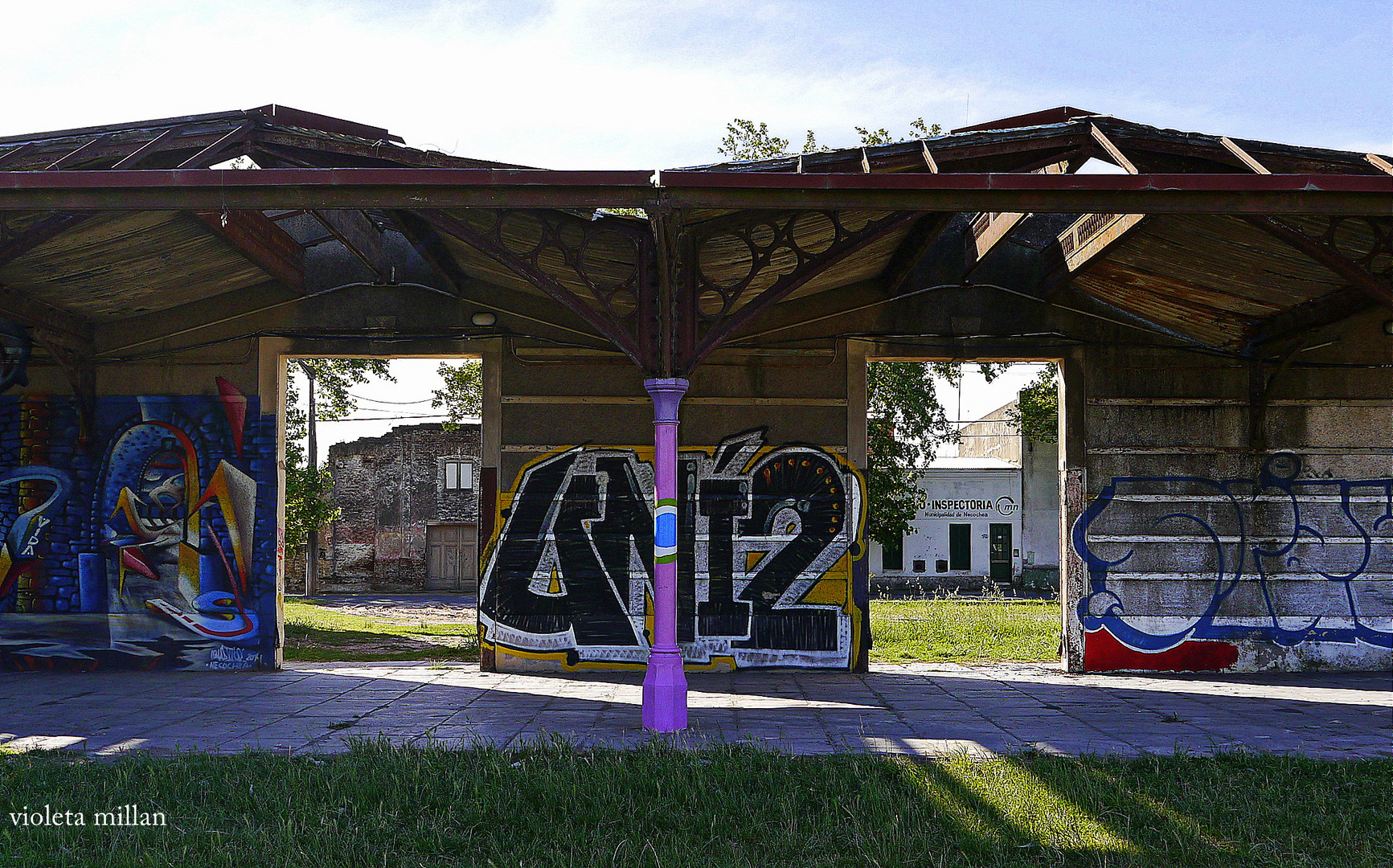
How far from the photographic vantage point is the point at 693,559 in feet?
33.1

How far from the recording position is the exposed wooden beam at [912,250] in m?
8.46

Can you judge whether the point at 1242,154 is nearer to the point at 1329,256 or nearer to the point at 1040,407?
the point at 1329,256

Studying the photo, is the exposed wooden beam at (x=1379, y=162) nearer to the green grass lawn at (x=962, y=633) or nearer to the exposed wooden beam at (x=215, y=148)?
the green grass lawn at (x=962, y=633)

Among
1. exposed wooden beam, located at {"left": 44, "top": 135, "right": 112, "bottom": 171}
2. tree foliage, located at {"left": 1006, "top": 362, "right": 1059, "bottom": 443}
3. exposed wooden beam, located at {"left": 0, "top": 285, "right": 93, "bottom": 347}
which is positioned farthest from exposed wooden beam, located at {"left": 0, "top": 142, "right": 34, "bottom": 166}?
tree foliage, located at {"left": 1006, "top": 362, "right": 1059, "bottom": 443}

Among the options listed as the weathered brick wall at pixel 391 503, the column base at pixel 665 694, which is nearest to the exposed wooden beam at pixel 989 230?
the column base at pixel 665 694

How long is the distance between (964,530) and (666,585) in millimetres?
21781

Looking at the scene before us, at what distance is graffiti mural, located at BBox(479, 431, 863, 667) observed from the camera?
1005 cm

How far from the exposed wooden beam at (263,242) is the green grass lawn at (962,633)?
23.0 ft

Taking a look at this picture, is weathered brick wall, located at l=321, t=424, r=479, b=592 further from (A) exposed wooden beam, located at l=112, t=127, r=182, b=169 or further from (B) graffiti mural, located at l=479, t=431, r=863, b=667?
(A) exposed wooden beam, located at l=112, t=127, r=182, b=169

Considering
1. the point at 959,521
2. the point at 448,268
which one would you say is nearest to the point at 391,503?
the point at 959,521

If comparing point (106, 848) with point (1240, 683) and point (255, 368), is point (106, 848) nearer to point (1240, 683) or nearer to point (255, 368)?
point (255, 368)

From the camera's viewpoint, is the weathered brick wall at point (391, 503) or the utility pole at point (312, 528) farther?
the weathered brick wall at point (391, 503)

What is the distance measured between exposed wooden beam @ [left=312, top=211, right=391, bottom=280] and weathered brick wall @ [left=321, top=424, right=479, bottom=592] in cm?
1935

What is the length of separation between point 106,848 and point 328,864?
1.09 metres
